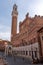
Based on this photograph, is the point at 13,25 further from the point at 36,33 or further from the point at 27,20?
the point at 36,33

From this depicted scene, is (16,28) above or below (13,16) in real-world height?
below

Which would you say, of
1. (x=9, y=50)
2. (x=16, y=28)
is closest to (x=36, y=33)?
(x=9, y=50)

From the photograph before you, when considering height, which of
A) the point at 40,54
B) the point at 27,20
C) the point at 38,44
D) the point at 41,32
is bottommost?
the point at 40,54

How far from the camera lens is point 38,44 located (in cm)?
2898

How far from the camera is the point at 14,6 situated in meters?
78.3

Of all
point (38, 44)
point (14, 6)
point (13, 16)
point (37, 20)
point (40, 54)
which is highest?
point (14, 6)

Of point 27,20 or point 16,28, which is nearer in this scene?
point 27,20

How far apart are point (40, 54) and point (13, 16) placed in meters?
49.0

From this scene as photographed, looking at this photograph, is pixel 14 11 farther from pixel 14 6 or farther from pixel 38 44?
pixel 38 44

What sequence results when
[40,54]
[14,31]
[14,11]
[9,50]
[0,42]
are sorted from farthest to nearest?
1. [0,42]
2. [14,11]
3. [14,31]
4. [9,50]
5. [40,54]

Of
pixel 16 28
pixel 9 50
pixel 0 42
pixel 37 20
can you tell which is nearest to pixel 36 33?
pixel 37 20

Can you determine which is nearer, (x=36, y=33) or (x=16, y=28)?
(x=36, y=33)

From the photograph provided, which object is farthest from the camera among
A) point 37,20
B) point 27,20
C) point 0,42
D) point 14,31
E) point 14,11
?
point 0,42

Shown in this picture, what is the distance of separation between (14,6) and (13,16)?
7266 millimetres
